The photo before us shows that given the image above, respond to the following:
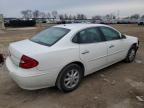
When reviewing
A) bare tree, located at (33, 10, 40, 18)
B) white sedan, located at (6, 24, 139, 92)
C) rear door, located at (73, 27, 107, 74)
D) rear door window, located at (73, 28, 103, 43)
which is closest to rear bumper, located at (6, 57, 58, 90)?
white sedan, located at (6, 24, 139, 92)

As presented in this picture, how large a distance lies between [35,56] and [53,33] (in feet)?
Answer: 3.85

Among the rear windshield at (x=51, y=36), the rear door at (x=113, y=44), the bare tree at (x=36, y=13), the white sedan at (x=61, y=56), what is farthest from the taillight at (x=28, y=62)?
the bare tree at (x=36, y=13)

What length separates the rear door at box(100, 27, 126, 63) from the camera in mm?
4812

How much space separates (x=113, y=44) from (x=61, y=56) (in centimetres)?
202

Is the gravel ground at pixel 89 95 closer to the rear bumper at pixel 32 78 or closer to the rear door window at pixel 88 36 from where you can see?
the rear bumper at pixel 32 78

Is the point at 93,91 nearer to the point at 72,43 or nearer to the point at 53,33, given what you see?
the point at 72,43

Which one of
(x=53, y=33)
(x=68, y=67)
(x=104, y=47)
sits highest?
(x=53, y=33)

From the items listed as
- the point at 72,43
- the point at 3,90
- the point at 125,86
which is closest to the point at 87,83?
the point at 125,86

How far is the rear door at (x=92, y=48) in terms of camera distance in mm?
4074

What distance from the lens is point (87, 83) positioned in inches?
175

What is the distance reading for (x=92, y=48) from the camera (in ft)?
13.8

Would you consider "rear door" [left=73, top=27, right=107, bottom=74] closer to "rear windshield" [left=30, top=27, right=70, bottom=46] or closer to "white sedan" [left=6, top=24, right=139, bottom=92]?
"white sedan" [left=6, top=24, right=139, bottom=92]

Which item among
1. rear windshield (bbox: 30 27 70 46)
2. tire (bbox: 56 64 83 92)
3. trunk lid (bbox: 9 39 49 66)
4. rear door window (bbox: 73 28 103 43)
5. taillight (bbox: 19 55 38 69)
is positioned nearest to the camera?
taillight (bbox: 19 55 38 69)

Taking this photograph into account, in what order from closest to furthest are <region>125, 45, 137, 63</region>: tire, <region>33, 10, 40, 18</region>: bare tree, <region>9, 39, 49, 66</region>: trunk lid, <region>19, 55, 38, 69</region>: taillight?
<region>19, 55, 38, 69</region>: taillight
<region>9, 39, 49, 66</region>: trunk lid
<region>125, 45, 137, 63</region>: tire
<region>33, 10, 40, 18</region>: bare tree
